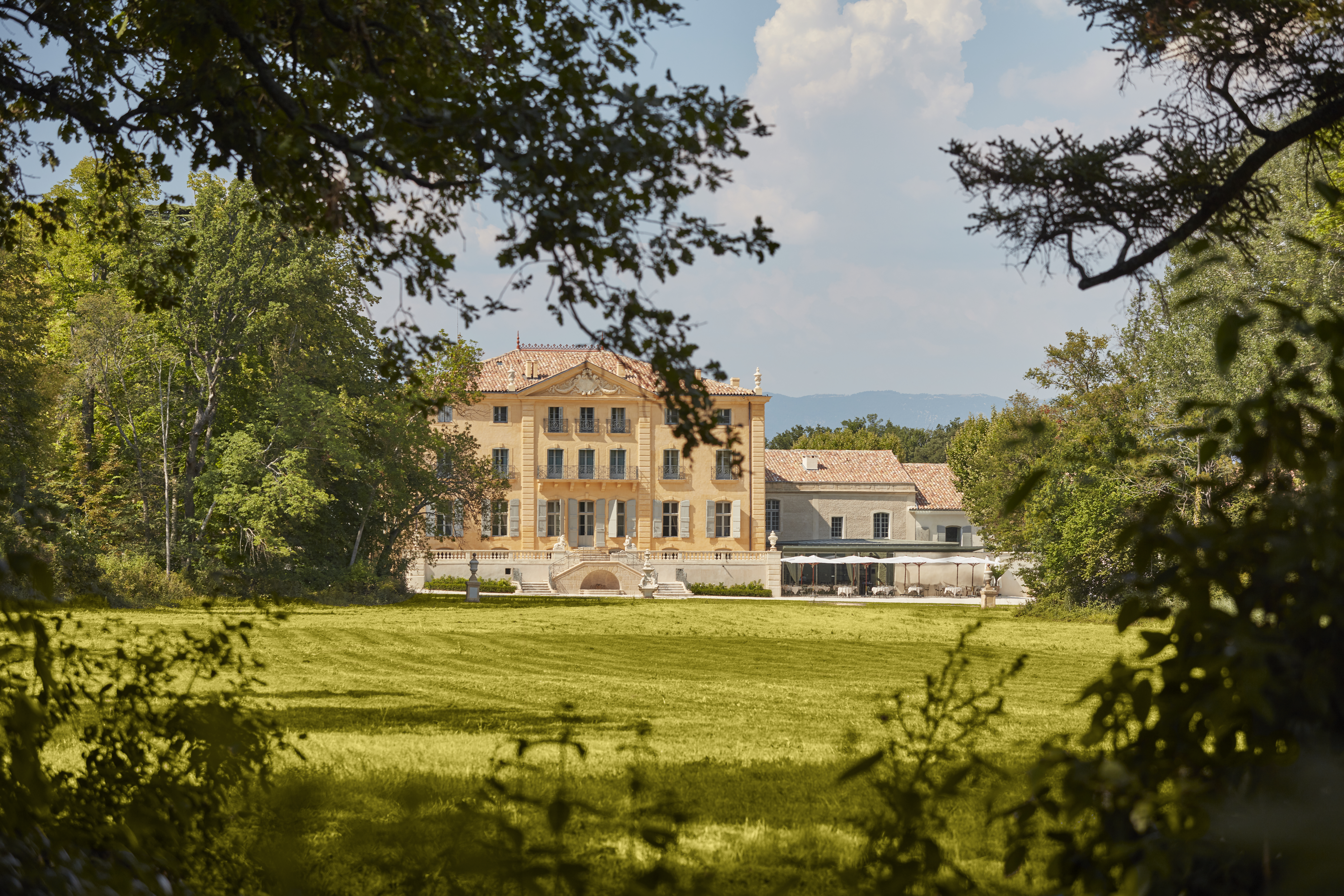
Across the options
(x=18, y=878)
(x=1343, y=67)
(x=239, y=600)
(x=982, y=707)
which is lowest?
(x=982, y=707)

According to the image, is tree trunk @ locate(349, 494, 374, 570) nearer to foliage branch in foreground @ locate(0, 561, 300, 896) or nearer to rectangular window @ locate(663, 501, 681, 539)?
rectangular window @ locate(663, 501, 681, 539)

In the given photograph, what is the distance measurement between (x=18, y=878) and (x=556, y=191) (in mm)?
2572

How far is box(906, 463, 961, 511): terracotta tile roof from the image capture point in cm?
5447

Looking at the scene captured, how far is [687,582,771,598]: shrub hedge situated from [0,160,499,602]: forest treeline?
15.9 m

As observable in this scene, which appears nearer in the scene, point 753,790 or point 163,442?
point 753,790

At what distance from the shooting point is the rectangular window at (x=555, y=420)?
5019 centimetres

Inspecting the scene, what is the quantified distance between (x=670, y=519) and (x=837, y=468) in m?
9.87

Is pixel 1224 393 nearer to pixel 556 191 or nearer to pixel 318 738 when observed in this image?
pixel 318 738

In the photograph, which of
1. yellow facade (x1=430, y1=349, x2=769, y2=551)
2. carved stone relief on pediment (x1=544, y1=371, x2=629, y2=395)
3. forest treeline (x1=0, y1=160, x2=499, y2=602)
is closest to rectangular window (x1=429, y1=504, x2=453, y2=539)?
forest treeline (x1=0, y1=160, x2=499, y2=602)

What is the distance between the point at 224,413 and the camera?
30828mm

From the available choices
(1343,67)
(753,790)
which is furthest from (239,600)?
(1343,67)

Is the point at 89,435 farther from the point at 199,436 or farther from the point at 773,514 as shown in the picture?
the point at 773,514

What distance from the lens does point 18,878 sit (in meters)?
2.63

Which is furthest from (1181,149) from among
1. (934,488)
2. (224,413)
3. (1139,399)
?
(934,488)
